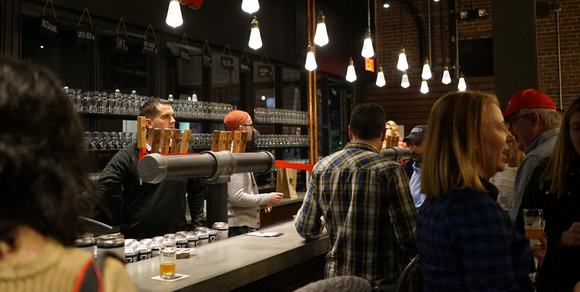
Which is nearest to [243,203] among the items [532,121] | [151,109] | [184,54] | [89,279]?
[151,109]

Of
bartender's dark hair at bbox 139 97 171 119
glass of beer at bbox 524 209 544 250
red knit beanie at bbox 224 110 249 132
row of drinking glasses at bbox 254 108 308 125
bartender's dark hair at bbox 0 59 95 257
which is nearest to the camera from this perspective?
bartender's dark hair at bbox 0 59 95 257

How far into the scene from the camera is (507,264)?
4.85ft

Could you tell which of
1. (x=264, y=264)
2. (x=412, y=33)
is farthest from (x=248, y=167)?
(x=412, y=33)

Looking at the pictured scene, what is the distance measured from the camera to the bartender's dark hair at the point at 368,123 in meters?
2.69

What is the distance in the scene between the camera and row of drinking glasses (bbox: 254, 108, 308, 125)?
7.02m

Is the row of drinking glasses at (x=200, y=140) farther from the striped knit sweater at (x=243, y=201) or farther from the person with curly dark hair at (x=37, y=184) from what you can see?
the person with curly dark hair at (x=37, y=184)

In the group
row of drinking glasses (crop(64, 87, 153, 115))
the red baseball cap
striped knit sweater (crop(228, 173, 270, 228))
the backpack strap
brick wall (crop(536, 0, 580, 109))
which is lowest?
striped knit sweater (crop(228, 173, 270, 228))

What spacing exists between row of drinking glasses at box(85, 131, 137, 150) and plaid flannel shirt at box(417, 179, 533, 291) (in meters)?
3.52

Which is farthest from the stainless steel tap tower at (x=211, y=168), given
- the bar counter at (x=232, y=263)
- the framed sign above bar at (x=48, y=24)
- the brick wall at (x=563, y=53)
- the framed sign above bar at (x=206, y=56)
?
the brick wall at (x=563, y=53)

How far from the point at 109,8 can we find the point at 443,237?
4.45m

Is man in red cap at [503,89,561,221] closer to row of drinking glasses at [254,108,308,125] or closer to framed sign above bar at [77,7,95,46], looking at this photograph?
framed sign above bar at [77,7,95,46]

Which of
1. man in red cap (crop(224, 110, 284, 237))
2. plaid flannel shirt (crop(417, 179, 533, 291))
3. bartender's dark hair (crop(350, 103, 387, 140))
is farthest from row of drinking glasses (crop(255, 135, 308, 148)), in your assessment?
plaid flannel shirt (crop(417, 179, 533, 291))

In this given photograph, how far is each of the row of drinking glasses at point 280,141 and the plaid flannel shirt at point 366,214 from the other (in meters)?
4.13

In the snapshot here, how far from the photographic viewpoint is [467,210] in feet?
4.98
